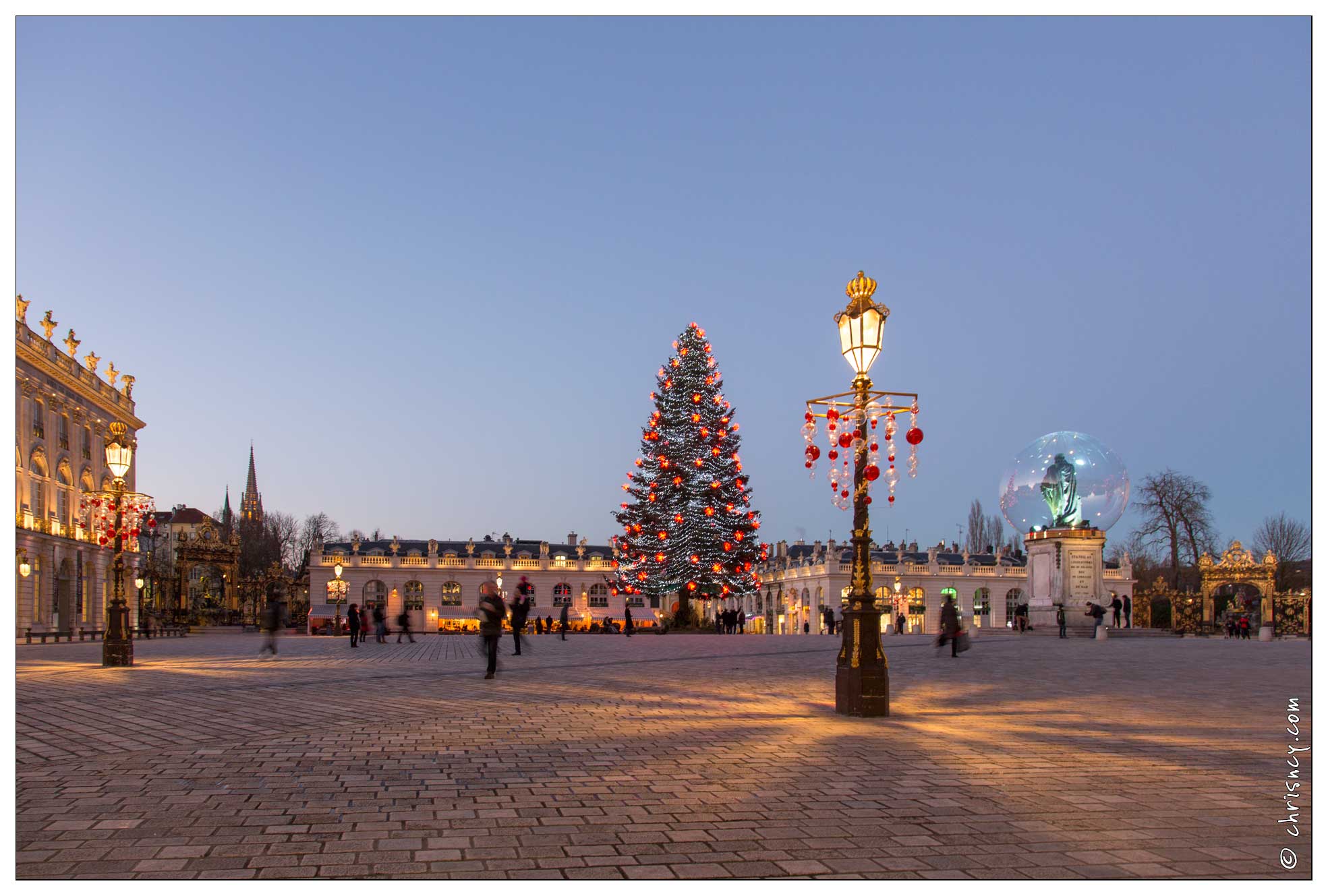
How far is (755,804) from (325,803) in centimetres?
273

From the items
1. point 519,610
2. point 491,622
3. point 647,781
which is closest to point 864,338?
point 647,781

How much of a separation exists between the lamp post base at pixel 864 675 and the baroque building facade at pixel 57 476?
43279 millimetres

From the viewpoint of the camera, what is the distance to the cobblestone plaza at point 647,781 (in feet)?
17.8

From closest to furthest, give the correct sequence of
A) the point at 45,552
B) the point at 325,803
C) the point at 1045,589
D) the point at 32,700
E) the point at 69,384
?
the point at 325,803 < the point at 32,700 < the point at 1045,589 < the point at 45,552 < the point at 69,384

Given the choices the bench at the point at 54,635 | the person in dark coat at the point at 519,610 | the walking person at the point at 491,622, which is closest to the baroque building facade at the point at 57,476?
the bench at the point at 54,635

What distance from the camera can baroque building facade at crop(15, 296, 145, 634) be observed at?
50844 mm

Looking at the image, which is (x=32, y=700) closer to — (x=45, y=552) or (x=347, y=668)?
(x=347, y=668)

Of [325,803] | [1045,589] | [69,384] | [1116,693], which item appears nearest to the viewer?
[325,803]

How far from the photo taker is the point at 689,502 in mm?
55750

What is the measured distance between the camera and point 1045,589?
40.4 meters

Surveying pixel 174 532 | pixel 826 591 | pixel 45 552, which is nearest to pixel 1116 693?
pixel 45 552

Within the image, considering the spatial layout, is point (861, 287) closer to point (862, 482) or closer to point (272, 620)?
point (862, 482)

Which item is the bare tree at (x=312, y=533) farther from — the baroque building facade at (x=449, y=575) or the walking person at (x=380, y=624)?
the walking person at (x=380, y=624)

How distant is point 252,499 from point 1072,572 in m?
158
